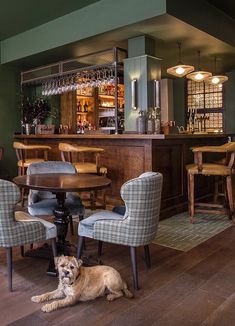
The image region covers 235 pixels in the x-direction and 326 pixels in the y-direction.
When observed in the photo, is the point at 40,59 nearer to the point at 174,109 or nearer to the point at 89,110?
the point at 89,110

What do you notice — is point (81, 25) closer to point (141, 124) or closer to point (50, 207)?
point (141, 124)

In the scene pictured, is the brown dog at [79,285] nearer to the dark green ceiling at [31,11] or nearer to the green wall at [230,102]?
the dark green ceiling at [31,11]

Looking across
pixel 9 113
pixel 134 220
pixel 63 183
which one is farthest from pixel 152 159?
pixel 9 113

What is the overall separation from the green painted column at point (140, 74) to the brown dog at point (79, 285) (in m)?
3.38

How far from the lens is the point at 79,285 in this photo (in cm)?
226

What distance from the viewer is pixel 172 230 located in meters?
4.02

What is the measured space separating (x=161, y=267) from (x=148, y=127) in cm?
249

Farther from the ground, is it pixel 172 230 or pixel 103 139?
pixel 103 139

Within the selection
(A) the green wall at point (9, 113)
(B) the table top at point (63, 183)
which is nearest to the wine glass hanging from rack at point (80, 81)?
(A) the green wall at point (9, 113)

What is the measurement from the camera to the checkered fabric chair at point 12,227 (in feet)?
7.83

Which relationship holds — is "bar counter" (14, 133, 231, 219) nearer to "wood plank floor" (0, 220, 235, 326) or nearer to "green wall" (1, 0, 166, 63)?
"wood plank floor" (0, 220, 235, 326)

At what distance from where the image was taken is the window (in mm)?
8898

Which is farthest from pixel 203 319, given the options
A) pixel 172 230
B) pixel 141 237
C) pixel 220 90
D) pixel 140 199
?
pixel 220 90

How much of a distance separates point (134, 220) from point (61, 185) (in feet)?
2.10
